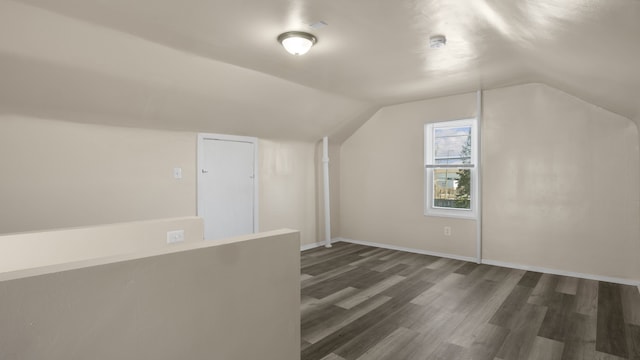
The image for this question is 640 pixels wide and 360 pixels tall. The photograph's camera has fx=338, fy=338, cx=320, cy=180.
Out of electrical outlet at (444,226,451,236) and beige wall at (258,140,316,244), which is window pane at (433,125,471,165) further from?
beige wall at (258,140,316,244)

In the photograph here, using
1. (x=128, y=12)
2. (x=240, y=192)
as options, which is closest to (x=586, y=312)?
(x=240, y=192)

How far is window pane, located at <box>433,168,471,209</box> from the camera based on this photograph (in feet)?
15.7

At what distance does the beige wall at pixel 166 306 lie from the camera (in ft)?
3.34

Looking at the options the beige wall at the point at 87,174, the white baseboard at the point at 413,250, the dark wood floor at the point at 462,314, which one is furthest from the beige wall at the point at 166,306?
the white baseboard at the point at 413,250

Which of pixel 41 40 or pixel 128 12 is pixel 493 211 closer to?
Answer: pixel 128 12

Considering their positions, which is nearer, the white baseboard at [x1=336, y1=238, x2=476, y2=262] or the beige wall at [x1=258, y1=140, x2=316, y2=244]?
the white baseboard at [x1=336, y1=238, x2=476, y2=262]

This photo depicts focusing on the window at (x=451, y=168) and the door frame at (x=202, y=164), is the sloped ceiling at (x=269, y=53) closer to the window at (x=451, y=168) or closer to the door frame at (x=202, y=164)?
the door frame at (x=202, y=164)

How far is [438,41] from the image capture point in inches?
105

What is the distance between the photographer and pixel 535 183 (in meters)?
4.15

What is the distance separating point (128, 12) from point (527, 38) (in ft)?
9.21

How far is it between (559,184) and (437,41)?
8.47 feet

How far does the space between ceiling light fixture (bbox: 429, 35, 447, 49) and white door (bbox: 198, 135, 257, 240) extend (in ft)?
9.05

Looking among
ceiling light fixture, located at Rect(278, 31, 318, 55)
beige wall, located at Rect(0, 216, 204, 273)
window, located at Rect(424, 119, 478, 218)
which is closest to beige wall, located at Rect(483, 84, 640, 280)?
window, located at Rect(424, 119, 478, 218)

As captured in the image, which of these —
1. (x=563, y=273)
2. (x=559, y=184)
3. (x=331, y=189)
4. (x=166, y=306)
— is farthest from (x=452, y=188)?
(x=166, y=306)
